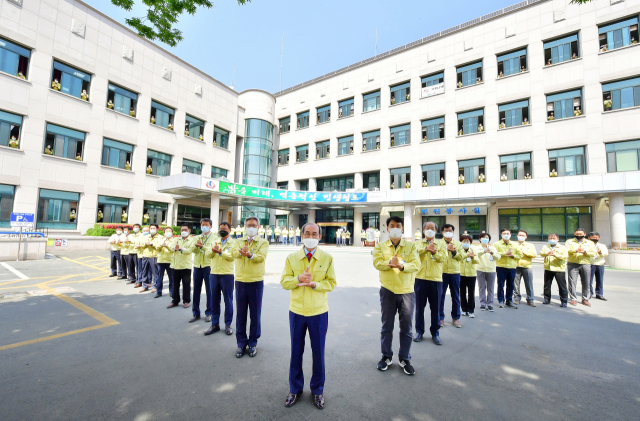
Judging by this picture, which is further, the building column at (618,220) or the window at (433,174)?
the window at (433,174)

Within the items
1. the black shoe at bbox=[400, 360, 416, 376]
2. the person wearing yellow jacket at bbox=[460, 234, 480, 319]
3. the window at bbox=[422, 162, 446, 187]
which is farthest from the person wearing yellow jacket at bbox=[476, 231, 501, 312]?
the window at bbox=[422, 162, 446, 187]

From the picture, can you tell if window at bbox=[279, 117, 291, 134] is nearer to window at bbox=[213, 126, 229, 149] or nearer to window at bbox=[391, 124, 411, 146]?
window at bbox=[213, 126, 229, 149]

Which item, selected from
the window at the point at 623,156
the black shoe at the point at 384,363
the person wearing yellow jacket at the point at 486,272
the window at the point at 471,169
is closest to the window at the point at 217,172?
the window at the point at 471,169

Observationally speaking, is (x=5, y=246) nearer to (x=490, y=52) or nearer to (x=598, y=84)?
(x=490, y=52)

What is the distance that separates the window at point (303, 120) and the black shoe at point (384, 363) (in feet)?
107

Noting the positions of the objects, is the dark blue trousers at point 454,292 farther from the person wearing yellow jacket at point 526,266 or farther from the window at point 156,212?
the window at point 156,212

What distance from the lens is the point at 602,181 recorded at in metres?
17.1

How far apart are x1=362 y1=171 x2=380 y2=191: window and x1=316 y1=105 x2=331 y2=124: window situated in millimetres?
8101

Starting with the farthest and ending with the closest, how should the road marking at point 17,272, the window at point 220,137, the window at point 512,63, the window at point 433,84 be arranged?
the window at point 220,137, the window at point 433,84, the window at point 512,63, the road marking at point 17,272

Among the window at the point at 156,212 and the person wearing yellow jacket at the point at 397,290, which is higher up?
the window at the point at 156,212

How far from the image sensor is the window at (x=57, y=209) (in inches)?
757

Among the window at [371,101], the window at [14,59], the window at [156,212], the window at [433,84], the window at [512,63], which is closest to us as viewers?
the window at [14,59]

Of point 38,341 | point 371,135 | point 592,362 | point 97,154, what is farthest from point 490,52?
point 97,154

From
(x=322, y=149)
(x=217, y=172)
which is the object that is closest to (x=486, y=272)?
(x=322, y=149)
